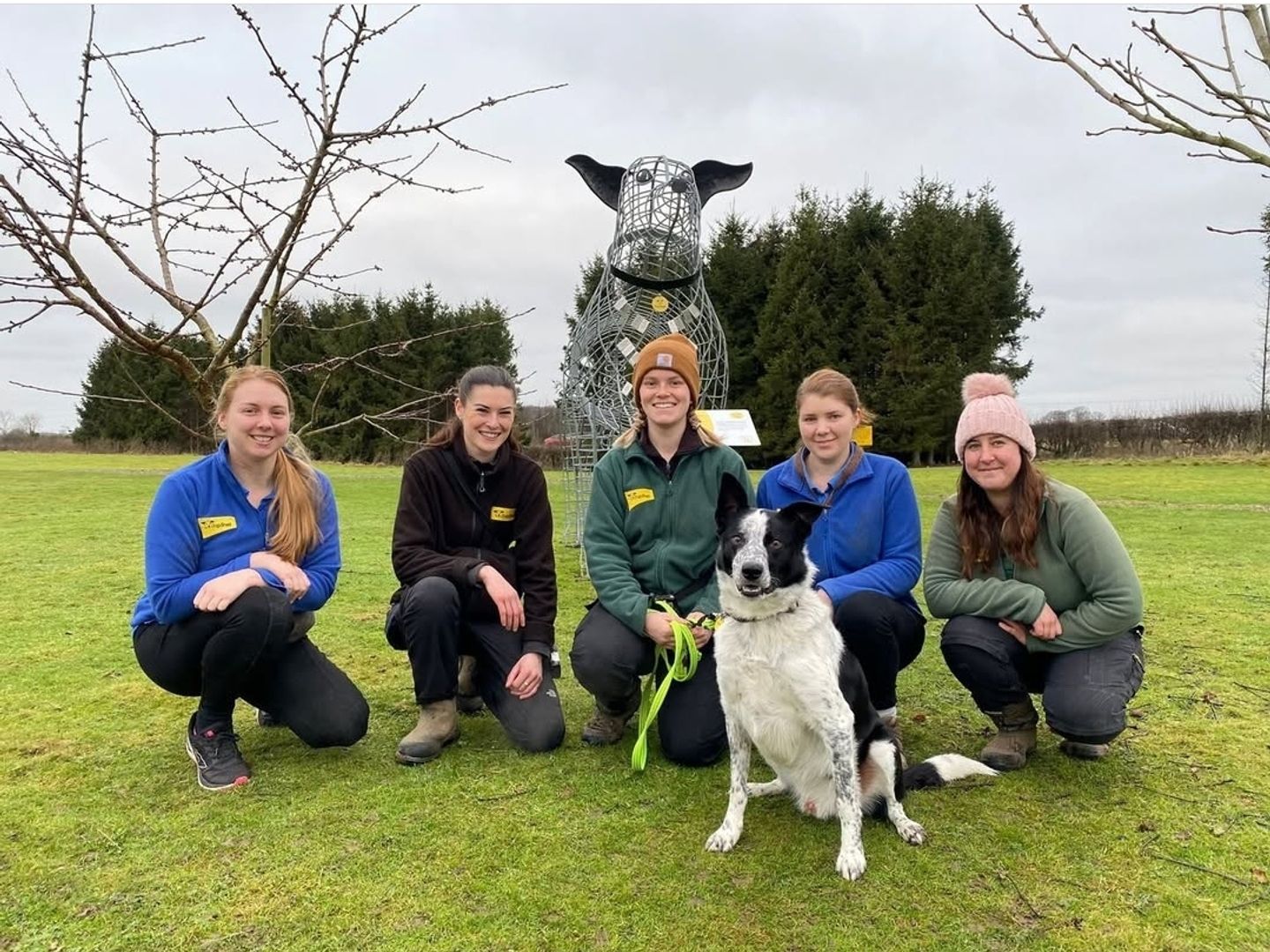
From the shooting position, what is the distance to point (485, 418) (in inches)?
140

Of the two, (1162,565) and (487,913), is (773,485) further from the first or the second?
(1162,565)

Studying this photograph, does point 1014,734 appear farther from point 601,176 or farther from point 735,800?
point 601,176

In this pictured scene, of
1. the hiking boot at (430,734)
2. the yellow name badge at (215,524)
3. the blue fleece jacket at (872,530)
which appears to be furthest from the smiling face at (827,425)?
the yellow name badge at (215,524)

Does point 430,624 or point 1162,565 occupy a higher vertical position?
point 430,624

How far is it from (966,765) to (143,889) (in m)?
2.76

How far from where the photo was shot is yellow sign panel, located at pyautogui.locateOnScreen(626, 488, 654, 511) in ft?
11.8

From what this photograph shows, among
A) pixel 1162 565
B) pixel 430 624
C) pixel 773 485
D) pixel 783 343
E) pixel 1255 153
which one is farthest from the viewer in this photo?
pixel 783 343

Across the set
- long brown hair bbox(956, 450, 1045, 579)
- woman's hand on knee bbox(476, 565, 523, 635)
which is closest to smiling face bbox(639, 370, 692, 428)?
woman's hand on knee bbox(476, 565, 523, 635)

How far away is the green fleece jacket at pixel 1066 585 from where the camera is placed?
Result: 3.04m

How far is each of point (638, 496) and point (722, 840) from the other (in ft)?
4.94

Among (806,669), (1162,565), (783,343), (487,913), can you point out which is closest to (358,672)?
(487,913)

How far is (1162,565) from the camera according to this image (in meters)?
7.58

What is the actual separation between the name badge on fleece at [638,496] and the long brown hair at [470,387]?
634 mm

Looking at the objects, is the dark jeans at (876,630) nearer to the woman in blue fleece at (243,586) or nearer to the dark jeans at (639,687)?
the dark jeans at (639,687)
